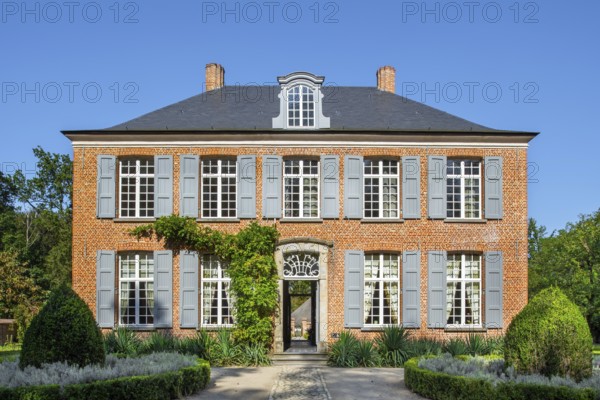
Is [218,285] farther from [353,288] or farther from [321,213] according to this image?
[353,288]

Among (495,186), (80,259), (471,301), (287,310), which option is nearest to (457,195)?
(495,186)

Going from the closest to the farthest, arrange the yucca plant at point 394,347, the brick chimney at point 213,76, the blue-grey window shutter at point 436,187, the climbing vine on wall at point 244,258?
the yucca plant at point 394,347 → the climbing vine on wall at point 244,258 → the blue-grey window shutter at point 436,187 → the brick chimney at point 213,76

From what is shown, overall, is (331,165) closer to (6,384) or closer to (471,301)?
(471,301)

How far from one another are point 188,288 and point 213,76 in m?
7.67

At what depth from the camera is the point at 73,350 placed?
11.0 metres

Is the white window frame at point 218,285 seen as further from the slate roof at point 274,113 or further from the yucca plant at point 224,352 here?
the slate roof at point 274,113

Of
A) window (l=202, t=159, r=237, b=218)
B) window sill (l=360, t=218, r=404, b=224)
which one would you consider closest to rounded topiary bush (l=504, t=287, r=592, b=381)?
window sill (l=360, t=218, r=404, b=224)

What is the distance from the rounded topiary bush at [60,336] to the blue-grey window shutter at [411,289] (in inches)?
376

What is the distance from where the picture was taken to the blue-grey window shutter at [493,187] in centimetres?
1856

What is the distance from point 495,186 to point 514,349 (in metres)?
8.41

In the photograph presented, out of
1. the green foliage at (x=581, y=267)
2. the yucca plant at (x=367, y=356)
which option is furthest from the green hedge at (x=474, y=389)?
the green foliage at (x=581, y=267)

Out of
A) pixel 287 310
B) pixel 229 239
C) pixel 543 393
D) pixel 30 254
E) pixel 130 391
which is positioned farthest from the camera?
pixel 30 254

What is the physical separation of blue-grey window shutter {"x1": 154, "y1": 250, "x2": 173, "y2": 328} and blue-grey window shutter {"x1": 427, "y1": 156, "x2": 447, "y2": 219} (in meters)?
7.46

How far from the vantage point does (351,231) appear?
18375 mm
